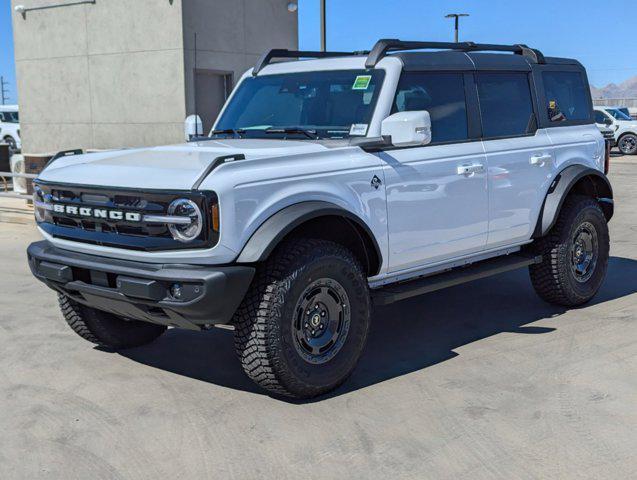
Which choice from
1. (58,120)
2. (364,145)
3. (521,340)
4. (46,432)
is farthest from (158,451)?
(58,120)

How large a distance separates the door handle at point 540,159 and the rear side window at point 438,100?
2.41 feet

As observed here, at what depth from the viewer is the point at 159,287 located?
4.38 metres

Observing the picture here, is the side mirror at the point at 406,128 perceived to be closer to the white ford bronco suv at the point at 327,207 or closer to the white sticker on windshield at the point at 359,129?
the white ford bronco suv at the point at 327,207

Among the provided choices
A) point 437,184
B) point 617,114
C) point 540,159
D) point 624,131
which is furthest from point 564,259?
point 617,114

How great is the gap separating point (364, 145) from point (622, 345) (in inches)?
93.6

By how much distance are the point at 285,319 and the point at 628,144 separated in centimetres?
2643

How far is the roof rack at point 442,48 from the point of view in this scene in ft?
18.4

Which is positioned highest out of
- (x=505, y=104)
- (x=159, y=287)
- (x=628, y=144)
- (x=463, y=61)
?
(x=463, y=61)

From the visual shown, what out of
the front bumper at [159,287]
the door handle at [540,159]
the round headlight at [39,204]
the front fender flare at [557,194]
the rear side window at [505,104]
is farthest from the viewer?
the front fender flare at [557,194]

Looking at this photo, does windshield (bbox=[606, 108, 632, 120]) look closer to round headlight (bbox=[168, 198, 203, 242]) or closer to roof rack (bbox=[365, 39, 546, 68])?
roof rack (bbox=[365, 39, 546, 68])

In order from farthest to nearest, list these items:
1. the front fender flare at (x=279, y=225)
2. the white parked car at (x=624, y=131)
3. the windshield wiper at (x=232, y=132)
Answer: the white parked car at (x=624, y=131)
the windshield wiper at (x=232, y=132)
the front fender flare at (x=279, y=225)

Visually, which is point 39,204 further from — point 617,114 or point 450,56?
point 617,114

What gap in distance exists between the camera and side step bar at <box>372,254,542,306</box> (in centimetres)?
529

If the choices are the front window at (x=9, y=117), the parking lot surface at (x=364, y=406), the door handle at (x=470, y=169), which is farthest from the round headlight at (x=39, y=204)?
the front window at (x=9, y=117)
